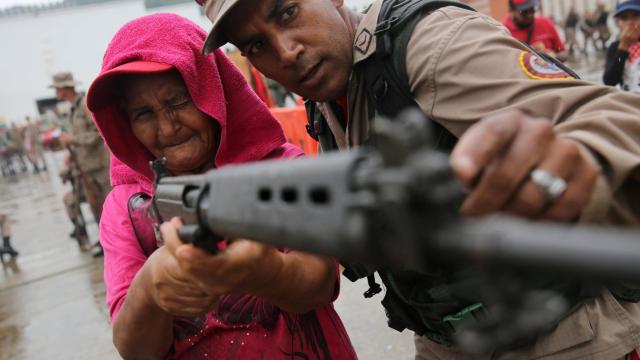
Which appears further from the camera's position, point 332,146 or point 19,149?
point 19,149

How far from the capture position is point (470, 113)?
3.83ft

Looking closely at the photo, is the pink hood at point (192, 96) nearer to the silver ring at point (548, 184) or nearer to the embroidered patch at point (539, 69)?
the embroidered patch at point (539, 69)

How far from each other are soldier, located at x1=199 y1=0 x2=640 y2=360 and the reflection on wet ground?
3.03m

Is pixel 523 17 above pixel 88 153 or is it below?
above

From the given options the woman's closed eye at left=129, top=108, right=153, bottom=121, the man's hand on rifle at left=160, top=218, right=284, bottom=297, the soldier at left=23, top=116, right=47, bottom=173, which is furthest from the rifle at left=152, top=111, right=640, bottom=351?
the soldier at left=23, top=116, right=47, bottom=173

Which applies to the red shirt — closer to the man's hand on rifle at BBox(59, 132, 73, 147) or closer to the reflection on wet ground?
the reflection on wet ground

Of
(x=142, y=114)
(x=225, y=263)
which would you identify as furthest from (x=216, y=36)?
(x=225, y=263)

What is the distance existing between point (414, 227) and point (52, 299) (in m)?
5.62

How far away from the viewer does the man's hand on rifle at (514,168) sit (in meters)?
0.77

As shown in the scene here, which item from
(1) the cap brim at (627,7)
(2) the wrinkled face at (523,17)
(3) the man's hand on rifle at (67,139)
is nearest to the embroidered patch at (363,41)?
(1) the cap brim at (627,7)

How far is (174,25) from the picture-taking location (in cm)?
170

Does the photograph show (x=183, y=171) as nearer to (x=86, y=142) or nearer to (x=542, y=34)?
(x=542, y=34)

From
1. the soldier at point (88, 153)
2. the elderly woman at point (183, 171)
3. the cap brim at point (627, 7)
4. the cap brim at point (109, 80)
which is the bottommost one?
the soldier at point (88, 153)

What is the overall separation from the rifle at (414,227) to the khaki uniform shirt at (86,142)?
6385mm
